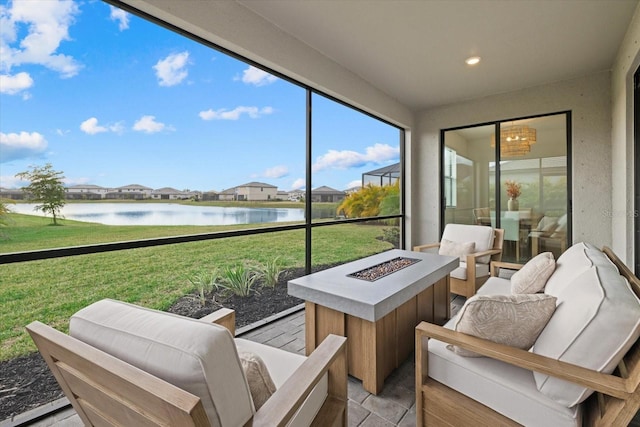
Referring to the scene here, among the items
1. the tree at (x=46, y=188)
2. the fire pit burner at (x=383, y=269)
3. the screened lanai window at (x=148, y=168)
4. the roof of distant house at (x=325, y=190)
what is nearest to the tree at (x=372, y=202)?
the roof of distant house at (x=325, y=190)

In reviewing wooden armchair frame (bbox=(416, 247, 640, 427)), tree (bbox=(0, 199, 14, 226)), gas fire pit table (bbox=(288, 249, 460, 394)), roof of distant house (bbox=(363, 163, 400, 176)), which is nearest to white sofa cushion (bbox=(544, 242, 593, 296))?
wooden armchair frame (bbox=(416, 247, 640, 427))

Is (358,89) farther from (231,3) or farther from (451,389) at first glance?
(451,389)

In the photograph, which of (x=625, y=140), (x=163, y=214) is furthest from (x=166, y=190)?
(x=625, y=140)

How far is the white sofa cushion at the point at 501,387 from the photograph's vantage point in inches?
44.7

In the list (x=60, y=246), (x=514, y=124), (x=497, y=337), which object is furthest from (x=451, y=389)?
(x=514, y=124)

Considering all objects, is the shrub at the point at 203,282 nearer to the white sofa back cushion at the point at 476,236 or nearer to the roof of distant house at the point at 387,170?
the roof of distant house at the point at 387,170

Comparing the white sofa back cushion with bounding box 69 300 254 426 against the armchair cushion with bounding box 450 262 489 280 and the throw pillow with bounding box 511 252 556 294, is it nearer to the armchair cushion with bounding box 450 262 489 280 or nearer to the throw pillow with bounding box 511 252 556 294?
the throw pillow with bounding box 511 252 556 294

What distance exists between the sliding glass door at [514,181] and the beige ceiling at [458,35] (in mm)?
787

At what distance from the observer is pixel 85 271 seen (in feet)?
6.62

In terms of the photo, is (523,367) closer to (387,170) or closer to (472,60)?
(472,60)

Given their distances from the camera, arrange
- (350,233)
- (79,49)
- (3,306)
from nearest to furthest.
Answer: (3,306), (79,49), (350,233)

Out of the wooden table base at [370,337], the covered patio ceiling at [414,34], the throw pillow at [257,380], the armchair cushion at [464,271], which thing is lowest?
the wooden table base at [370,337]

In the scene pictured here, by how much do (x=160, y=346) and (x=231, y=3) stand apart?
2.67 meters

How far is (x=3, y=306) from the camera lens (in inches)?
67.1
